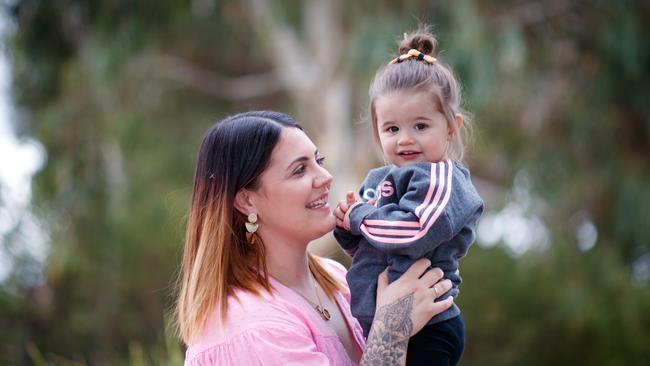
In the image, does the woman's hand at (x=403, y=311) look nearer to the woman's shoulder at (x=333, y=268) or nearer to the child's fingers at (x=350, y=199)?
the child's fingers at (x=350, y=199)

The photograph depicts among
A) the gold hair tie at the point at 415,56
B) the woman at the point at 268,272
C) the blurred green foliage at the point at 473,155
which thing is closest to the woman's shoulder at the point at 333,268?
the woman at the point at 268,272

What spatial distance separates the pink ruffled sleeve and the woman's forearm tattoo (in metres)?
0.14

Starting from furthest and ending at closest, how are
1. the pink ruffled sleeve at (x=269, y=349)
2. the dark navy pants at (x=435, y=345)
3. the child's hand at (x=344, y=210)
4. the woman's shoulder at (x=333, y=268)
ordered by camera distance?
the woman's shoulder at (x=333, y=268) < the child's hand at (x=344, y=210) < the dark navy pants at (x=435, y=345) < the pink ruffled sleeve at (x=269, y=349)

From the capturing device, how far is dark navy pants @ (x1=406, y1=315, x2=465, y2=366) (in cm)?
310

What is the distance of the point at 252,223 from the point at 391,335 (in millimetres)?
580

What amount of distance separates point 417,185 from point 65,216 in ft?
28.2

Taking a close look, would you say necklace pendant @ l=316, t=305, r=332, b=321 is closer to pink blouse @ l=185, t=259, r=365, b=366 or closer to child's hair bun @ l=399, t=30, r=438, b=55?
pink blouse @ l=185, t=259, r=365, b=366

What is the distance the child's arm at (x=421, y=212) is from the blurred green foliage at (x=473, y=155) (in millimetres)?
6894

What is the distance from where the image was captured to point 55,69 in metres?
11.6

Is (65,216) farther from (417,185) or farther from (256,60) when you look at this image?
(417,185)

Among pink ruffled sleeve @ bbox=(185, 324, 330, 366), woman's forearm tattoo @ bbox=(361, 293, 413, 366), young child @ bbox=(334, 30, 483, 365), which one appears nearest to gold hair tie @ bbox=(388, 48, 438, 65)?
young child @ bbox=(334, 30, 483, 365)

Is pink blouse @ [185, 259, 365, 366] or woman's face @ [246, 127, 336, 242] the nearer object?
pink blouse @ [185, 259, 365, 366]

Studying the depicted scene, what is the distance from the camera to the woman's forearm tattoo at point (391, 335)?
301cm

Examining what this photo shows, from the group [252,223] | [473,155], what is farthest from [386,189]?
[473,155]
